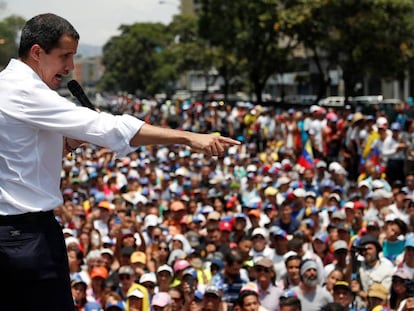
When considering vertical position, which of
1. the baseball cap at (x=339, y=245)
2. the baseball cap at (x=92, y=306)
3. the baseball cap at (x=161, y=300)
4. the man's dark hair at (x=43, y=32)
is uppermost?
the man's dark hair at (x=43, y=32)

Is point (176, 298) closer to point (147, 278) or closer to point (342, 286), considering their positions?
point (147, 278)

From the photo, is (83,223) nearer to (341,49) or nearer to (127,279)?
(127,279)

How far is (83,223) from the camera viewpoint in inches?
434

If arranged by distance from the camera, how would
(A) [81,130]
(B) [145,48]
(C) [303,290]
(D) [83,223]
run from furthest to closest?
(B) [145,48] → (D) [83,223] → (C) [303,290] → (A) [81,130]

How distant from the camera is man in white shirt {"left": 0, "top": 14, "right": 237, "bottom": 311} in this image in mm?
2781

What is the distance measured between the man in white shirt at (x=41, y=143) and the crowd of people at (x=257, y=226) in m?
0.74

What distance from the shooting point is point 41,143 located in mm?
2855

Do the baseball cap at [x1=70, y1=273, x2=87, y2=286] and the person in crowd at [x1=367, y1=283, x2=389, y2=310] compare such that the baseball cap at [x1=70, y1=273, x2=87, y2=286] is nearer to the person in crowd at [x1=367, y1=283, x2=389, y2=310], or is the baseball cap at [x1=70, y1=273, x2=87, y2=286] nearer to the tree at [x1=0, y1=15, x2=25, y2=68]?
the tree at [x1=0, y1=15, x2=25, y2=68]

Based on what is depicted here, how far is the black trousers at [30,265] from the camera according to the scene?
112 inches

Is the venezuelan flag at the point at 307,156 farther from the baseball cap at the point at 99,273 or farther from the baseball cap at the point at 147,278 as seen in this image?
the baseball cap at the point at 147,278

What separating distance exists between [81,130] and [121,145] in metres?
0.14

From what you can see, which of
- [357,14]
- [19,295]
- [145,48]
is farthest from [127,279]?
[145,48]

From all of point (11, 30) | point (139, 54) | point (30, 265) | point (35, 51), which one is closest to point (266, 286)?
point (30, 265)

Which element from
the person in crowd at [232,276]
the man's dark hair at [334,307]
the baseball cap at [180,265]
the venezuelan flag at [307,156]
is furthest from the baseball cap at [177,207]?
the man's dark hair at [334,307]
